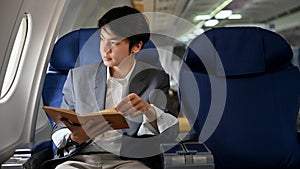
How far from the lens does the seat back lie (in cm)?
206

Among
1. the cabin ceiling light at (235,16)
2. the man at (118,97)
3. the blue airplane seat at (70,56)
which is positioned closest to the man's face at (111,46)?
the man at (118,97)

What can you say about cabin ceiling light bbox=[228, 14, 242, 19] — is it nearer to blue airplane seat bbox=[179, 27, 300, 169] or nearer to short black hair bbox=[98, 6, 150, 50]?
blue airplane seat bbox=[179, 27, 300, 169]

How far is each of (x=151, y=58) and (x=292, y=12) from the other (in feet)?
12.6

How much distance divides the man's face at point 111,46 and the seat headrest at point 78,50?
0.97ft

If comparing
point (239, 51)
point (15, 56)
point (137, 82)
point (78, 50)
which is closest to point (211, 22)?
point (239, 51)

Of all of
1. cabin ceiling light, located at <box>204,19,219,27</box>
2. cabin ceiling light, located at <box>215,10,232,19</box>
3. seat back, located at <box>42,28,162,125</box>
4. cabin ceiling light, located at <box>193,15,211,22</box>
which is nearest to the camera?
seat back, located at <box>42,28,162,125</box>

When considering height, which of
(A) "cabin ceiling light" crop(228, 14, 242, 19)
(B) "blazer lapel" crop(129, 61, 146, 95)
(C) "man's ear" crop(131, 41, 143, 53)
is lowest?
(B) "blazer lapel" crop(129, 61, 146, 95)

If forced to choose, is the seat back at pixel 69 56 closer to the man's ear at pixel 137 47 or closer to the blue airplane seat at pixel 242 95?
the man's ear at pixel 137 47

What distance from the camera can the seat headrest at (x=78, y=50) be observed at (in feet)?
6.75

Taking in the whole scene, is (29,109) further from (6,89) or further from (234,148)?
(234,148)

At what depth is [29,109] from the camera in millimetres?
2242

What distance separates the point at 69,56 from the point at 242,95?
3.40 ft

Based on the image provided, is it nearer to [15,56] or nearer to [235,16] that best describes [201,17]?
[235,16]

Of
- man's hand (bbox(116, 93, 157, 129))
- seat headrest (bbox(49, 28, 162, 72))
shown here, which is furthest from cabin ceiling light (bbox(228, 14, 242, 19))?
man's hand (bbox(116, 93, 157, 129))
